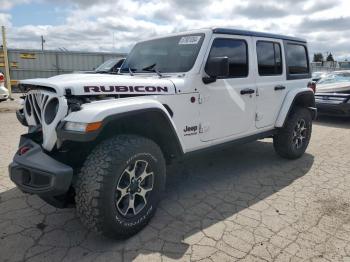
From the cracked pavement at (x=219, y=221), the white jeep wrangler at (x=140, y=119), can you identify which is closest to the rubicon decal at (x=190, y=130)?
the white jeep wrangler at (x=140, y=119)

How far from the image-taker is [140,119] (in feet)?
9.95

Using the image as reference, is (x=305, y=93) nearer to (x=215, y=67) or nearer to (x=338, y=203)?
(x=338, y=203)

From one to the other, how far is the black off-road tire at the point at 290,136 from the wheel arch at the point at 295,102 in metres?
0.11

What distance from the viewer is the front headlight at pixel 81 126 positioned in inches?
96.3

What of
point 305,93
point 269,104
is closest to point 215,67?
point 269,104

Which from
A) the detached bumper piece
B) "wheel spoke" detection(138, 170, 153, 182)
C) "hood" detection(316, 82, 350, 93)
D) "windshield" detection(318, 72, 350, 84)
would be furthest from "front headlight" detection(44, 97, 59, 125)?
"windshield" detection(318, 72, 350, 84)

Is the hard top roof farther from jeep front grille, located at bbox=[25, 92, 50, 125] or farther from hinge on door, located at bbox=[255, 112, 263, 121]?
jeep front grille, located at bbox=[25, 92, 50, 125]

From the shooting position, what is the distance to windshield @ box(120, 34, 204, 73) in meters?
3.63

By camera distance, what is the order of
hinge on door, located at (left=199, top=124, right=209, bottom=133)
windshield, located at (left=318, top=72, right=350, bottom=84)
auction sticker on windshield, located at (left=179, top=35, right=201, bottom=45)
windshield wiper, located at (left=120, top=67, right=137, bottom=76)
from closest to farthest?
hinge on door, located at (left=199, top=124, right=209, bottom=133) < auction sticker on windshield, located at (left=179, top=35, right=201, bottom=45) < windshield wiper, located at (left=120, top=67, right=137, bottom=76) < windshield, located at (left=318, top=72, right=350, bottom=84)

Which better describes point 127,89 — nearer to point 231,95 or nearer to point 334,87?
point 231,95

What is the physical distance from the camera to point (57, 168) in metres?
2.51

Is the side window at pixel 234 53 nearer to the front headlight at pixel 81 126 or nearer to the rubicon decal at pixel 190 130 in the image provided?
the rubicon decal at pixel 190 130

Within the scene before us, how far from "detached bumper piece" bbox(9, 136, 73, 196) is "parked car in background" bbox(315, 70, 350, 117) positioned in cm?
808

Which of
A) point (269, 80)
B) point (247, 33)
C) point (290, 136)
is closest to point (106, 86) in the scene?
point (247, 33)
